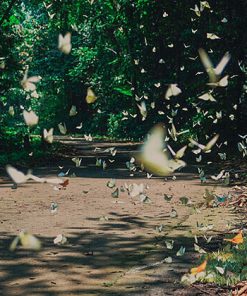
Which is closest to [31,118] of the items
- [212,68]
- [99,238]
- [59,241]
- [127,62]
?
[212,68]

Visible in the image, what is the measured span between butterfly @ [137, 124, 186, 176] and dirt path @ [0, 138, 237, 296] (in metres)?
0.80

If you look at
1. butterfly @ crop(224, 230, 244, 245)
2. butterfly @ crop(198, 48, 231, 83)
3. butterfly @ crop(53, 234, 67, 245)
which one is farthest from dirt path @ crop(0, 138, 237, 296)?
butterfly @ crop(198, 48, 231, 83)

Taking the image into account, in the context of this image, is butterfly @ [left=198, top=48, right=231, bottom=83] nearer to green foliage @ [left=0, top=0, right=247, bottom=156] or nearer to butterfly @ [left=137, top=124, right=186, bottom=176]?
butterfly @ [left=137, top=124, right=186, bottom=176]

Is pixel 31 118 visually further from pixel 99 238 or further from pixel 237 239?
pixel 237 239

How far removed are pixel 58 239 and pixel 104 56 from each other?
34364 millimetres

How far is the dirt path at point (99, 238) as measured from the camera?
4633 millimetres

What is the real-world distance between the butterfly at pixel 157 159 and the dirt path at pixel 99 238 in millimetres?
804

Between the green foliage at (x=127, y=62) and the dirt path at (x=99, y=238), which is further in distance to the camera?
the green foliage at (x=127, y=62)

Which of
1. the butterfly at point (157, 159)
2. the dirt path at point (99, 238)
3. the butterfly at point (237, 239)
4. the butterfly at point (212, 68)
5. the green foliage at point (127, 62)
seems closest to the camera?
the butterfly at point (212, 68)

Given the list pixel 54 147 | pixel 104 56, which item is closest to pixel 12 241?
pixel 54 147

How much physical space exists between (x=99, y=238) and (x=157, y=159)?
5.09 ft

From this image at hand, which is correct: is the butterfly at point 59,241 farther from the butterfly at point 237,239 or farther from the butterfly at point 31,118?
the butterfly at point 31,118

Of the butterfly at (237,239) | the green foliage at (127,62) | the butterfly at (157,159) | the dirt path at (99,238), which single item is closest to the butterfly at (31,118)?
the dirt path at (99,238)

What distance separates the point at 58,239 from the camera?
6.05 m
